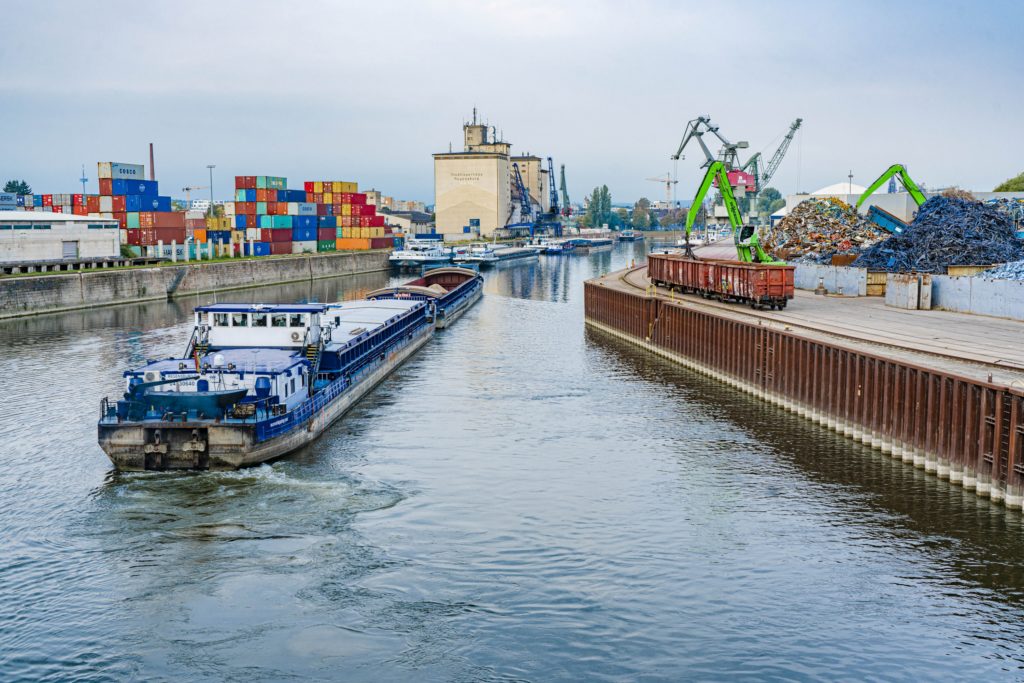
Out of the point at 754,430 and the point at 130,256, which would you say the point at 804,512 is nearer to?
the point at 754,430

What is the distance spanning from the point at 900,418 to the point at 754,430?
6855 mm

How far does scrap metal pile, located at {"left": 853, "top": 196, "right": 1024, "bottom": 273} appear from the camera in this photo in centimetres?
5984

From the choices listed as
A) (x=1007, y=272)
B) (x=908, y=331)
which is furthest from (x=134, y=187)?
(x=1007, y=272)

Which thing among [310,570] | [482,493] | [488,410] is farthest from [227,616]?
[488,410]

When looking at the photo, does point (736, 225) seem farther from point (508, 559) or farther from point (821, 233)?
point (508, 559)

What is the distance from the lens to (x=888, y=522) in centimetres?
2797

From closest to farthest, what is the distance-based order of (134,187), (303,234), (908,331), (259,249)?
(908,331) < (134,187) < (259,249) < (303,234)

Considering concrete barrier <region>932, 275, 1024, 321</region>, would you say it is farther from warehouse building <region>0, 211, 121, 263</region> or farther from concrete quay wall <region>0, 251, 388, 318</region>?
warehouse building <region>0, 211, 121, 263</region>

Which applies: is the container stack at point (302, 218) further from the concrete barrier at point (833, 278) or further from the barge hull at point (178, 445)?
the barge hull at point (178, 445)

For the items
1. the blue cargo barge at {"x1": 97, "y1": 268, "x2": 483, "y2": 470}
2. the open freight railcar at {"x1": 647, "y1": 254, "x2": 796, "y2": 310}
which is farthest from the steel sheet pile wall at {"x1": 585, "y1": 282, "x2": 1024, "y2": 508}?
the blue cargo barge at {"x1": 97, "y1": 268, "x2": 483, "y2": 470}

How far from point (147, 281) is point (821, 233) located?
61.9 metres

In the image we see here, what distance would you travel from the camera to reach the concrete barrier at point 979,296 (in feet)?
159

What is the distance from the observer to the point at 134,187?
110 meters

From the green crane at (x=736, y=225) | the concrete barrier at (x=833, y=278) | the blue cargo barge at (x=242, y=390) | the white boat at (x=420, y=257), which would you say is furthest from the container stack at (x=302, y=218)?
the blue cargo barge at (x=242, y=390)
